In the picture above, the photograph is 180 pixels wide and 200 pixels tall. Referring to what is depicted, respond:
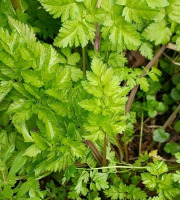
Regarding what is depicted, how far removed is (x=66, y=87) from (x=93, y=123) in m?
0.19

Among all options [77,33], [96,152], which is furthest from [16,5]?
[96,152]

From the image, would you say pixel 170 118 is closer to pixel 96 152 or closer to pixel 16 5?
pixel 96 152

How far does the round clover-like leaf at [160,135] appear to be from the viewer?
2363 mm

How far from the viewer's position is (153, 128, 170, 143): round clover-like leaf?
236 centimetres

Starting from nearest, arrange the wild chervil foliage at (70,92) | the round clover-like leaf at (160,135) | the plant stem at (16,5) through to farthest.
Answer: the wild chervil foliage at (70,92)
the plant stem at (16,5)
the round clover-like leaf at (160,135)

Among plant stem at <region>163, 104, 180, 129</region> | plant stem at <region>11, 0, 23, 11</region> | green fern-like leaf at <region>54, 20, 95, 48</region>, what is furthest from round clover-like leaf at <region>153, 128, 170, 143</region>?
plant stem at <region>11, 0, 23, 11</region>

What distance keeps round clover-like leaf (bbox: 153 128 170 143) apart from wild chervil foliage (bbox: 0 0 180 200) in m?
0.30

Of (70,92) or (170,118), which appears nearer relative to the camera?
(70,92)

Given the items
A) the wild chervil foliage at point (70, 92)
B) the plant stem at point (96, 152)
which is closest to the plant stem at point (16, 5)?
the wild chervil foliage at point (70, 92)

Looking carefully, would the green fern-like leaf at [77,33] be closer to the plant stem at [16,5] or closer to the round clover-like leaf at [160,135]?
the plant stem at [16,5]

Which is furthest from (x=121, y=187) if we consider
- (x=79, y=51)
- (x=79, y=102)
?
(x=79, y=51)

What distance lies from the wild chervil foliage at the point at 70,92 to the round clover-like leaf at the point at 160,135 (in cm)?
30

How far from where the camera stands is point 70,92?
1.57 meters

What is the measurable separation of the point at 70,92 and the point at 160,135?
1.01 meters
